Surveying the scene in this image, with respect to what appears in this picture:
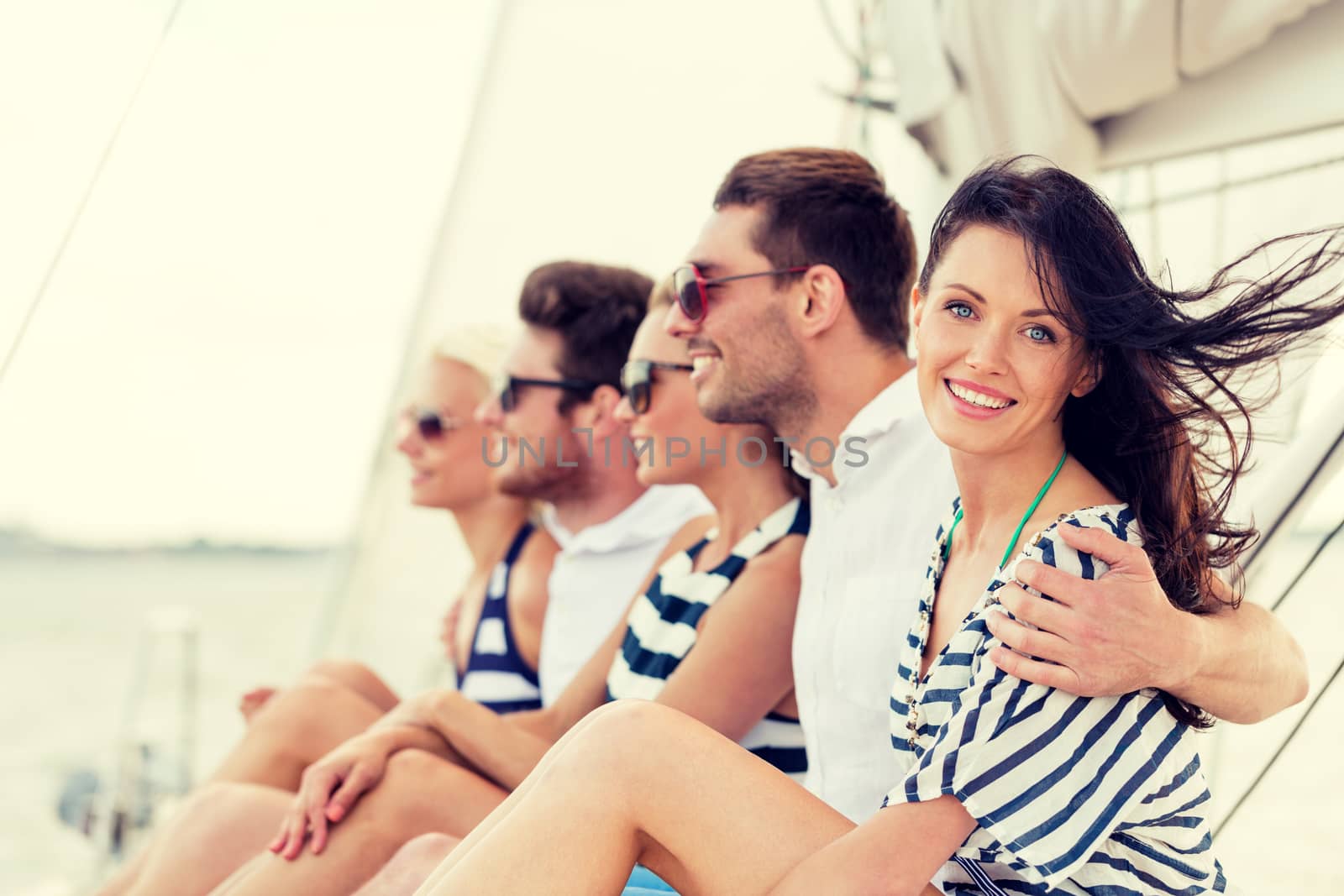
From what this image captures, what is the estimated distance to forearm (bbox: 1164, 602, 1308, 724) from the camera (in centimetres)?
117

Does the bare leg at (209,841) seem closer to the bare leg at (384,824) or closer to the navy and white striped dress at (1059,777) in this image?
the bare leg at (384,824)

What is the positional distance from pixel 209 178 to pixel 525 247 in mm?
1193

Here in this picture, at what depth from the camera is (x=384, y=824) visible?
1783 millimetres

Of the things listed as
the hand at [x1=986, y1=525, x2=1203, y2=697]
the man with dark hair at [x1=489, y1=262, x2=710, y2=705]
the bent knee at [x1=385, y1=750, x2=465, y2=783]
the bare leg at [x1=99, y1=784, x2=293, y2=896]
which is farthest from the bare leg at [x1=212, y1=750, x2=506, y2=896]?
the hand at [x1=986, y1=525, x2=1203, y2=697]

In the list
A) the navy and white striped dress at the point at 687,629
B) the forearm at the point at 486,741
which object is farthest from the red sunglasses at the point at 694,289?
the forearm at the point at 486,741

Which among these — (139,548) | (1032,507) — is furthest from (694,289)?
(139,548)

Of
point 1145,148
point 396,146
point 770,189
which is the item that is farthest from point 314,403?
point 1145,148

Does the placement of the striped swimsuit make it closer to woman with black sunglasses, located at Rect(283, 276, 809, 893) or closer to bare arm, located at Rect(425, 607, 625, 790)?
woman with black sunglasses, located at Rect(283, 276, 809, 893)

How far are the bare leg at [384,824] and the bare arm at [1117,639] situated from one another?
1.00 metres

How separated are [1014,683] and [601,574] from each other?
1.54m

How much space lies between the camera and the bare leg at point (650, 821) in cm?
117

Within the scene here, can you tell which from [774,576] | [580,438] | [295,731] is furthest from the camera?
[580,438]

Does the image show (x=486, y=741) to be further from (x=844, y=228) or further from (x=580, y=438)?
(x=844, y=228)

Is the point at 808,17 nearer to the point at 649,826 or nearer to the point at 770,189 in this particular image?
the point at 770,189
